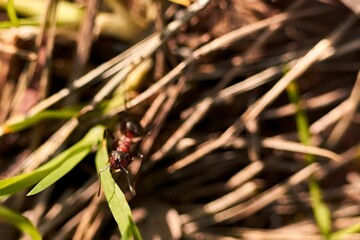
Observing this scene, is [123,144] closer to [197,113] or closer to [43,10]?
[197,113]

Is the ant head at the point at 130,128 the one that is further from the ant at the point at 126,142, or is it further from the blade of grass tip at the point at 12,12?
the blade of grass tip at the point at 12,12

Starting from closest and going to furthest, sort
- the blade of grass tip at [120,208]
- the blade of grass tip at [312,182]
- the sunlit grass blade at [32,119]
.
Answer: the blade of grass tip at [120,208], the sunlit grass blade at [32,119], the blade of grass tip at [312,182]

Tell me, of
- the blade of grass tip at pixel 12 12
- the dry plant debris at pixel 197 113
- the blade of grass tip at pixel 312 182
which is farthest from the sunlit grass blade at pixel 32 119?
the blade of grass tip at pixel 312 182

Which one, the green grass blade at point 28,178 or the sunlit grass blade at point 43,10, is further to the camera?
the sunlit grass blade at point 43,10

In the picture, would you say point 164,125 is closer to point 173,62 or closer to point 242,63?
point 173,62

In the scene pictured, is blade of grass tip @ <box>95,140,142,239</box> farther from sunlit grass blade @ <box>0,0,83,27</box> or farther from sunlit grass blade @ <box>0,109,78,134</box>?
sunlit grass blade @ <box>0,0,83,27</box>

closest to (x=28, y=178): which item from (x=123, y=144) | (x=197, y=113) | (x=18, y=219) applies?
(x=18, y=219)
